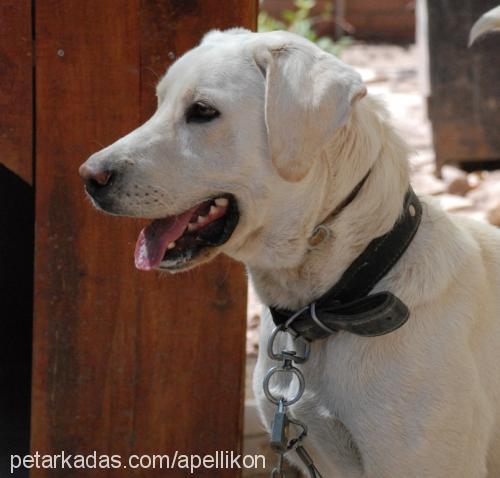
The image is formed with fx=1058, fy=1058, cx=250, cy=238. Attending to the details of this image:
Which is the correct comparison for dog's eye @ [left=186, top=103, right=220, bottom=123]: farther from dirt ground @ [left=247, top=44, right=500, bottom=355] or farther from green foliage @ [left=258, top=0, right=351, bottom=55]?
green foliage @ [left=258, top=0, right=351, bottom=55]

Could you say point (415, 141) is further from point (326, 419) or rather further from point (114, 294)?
point (326, 419)

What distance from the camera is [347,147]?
281cm

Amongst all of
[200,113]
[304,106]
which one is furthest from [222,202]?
[304,106]

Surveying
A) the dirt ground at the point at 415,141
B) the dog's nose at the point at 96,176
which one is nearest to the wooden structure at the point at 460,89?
the dirt ground at the point at 415,141

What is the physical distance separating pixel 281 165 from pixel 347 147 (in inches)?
9.7

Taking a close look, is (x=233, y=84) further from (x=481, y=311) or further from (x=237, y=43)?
(x=481, y=311)

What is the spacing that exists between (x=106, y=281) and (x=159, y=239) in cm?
77

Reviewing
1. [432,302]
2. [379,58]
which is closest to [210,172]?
[432,302]

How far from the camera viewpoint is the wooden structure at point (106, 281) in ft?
11.1

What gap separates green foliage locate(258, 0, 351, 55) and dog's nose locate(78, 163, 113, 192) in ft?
21.1

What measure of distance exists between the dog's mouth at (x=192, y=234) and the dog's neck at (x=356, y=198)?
9.3 inches

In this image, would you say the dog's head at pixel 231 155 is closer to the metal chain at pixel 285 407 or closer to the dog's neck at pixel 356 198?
the dog's neck at pixel 356 198

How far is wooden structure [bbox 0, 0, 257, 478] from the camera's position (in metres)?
3.39

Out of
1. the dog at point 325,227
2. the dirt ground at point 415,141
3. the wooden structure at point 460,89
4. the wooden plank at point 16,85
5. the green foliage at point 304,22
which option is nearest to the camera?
the dog at point 325,227
